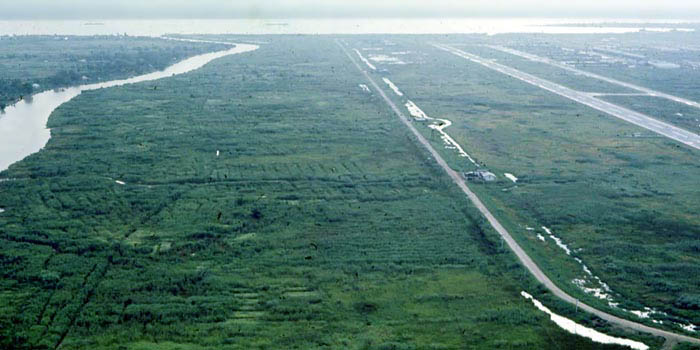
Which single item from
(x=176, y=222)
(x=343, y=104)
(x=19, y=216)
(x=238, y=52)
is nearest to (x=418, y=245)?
(x=176, y=222)

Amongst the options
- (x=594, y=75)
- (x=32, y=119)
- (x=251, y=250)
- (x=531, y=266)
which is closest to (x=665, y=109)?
(x=594, y=75)

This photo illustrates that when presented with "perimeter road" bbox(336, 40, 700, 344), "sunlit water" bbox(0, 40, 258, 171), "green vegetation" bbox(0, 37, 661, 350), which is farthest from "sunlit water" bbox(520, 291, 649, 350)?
"sunlit water" bbox(0, 40, 258, 171)

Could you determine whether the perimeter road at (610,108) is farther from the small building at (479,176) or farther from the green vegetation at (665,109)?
the small building at (479,176)

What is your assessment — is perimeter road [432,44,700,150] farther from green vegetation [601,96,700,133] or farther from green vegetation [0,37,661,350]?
green vegetation [0,37,661,350]

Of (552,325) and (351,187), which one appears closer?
(552,325)

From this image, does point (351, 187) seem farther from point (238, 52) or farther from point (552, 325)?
point (238, 52)

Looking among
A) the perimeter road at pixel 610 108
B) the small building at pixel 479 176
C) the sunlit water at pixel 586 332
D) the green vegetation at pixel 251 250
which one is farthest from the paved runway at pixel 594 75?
the sunlit water at pixel 586 332
